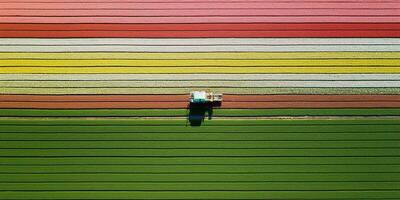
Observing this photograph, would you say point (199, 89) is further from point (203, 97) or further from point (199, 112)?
point (199, 112)

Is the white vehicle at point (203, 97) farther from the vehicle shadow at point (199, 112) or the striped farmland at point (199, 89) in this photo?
the striped farmland at point (199, 89)

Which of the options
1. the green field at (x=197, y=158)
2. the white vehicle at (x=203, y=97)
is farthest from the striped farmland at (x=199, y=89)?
the white vehicle at (x=203, y=97)

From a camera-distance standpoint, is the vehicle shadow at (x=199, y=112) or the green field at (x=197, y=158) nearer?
the green field at (x=197, y=158)

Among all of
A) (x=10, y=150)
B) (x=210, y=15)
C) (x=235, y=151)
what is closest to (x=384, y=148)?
(x=235, y=151)

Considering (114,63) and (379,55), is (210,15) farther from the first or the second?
(379,55)

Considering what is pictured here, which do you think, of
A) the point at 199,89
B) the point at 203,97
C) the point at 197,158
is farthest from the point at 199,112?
the point at 197,158

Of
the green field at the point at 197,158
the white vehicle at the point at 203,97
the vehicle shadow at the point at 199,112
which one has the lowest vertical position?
the green field at the point at 197,158

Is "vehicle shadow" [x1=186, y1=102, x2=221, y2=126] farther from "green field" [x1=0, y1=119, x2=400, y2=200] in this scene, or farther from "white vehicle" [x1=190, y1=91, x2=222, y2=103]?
"green field" [x1=0, y1=119, x2=400, y2=200]
